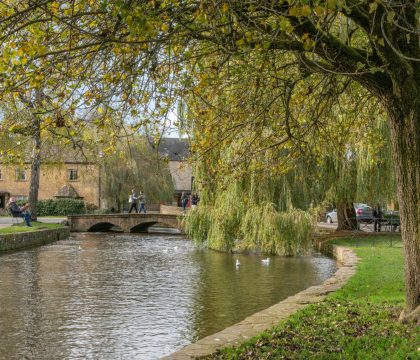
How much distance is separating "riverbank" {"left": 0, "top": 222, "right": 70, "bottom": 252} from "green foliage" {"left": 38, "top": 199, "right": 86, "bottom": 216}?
19782 mm

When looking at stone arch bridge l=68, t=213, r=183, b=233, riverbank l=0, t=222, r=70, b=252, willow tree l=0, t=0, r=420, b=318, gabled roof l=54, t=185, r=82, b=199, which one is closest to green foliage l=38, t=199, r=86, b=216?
gabled roof l=54, t=185, r=82, b=199

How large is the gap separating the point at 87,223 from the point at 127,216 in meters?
2.90

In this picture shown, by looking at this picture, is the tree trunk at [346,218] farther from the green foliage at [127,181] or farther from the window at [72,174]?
the window at [72,174]

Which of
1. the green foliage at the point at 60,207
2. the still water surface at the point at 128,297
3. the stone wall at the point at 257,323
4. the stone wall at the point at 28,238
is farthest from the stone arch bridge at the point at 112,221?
the stone wall at the point at 257,323

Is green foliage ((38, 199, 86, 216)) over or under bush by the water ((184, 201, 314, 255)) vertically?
over

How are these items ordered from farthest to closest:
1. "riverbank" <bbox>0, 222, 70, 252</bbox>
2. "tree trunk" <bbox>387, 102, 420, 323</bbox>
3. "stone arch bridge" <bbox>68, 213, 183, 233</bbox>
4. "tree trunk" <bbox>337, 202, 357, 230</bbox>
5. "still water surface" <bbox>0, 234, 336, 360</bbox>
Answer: "stone arch bridge" <bbox>68, 213, 183, 233</bbox>
"tree trunk" <bbox>337, 202, 357, 230</bbox>
"riverbank" <bbox>0, 222, 70, 252</bbox>
"still water surface" <bbox>0, 234, 336, 360</bbox>
"tree trunk" <bbox>387, 102, 420, 323</bbox>

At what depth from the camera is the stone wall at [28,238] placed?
83.0 feet

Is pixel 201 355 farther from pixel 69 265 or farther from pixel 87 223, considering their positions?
pixel 87 223

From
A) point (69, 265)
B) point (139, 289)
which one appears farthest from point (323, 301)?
point (69, 265)

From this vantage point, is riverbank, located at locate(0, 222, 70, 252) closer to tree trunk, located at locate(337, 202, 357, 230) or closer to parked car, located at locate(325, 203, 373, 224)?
tree trunk, located at locate(337, 202, 357, 230)

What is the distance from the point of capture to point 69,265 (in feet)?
70.5

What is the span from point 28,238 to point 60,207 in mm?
26829

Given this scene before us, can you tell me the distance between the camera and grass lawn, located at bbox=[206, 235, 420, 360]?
23.5ft

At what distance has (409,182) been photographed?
27.0ft
